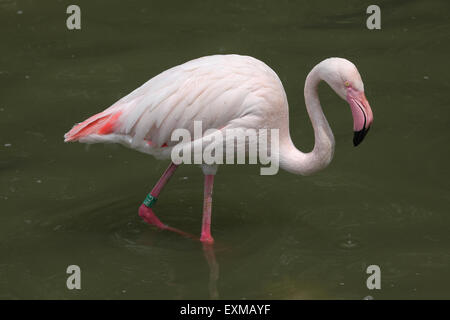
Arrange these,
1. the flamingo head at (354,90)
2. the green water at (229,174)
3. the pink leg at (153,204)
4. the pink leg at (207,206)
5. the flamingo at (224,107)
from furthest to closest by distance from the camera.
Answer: the pink leg at (153,204), the pink leg at (207,206), the green water at (229,174), the flamingo at (224,107), the flamingo head at (354,90)

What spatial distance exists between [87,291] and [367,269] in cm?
197

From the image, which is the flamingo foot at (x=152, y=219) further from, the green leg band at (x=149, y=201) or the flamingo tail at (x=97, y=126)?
the flamingo tail at (x=97, y=126)

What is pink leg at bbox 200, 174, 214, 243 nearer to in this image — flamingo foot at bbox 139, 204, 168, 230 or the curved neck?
flamingo foot at bbox 139, 204, 168, 230

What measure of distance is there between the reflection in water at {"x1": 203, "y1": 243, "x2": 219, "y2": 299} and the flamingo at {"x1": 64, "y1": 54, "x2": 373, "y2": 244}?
1.90 feet

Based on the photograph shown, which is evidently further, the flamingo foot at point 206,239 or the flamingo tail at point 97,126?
the flamingo foot at point 206,239

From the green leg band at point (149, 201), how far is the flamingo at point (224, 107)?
430 millimetres

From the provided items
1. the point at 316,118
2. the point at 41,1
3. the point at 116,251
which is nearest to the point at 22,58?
the point at 41,1

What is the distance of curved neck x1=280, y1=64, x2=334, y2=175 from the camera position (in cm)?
610

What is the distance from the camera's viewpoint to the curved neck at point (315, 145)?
6.10 meters

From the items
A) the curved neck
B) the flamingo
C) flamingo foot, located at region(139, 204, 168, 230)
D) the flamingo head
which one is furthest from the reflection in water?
the flamingo head

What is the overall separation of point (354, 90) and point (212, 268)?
5.35 feet

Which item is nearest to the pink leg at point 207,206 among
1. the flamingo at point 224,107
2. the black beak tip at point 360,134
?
the flamingo at point 224,107

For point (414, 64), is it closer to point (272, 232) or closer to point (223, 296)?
point (272, 232)

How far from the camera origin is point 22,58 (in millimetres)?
9672
